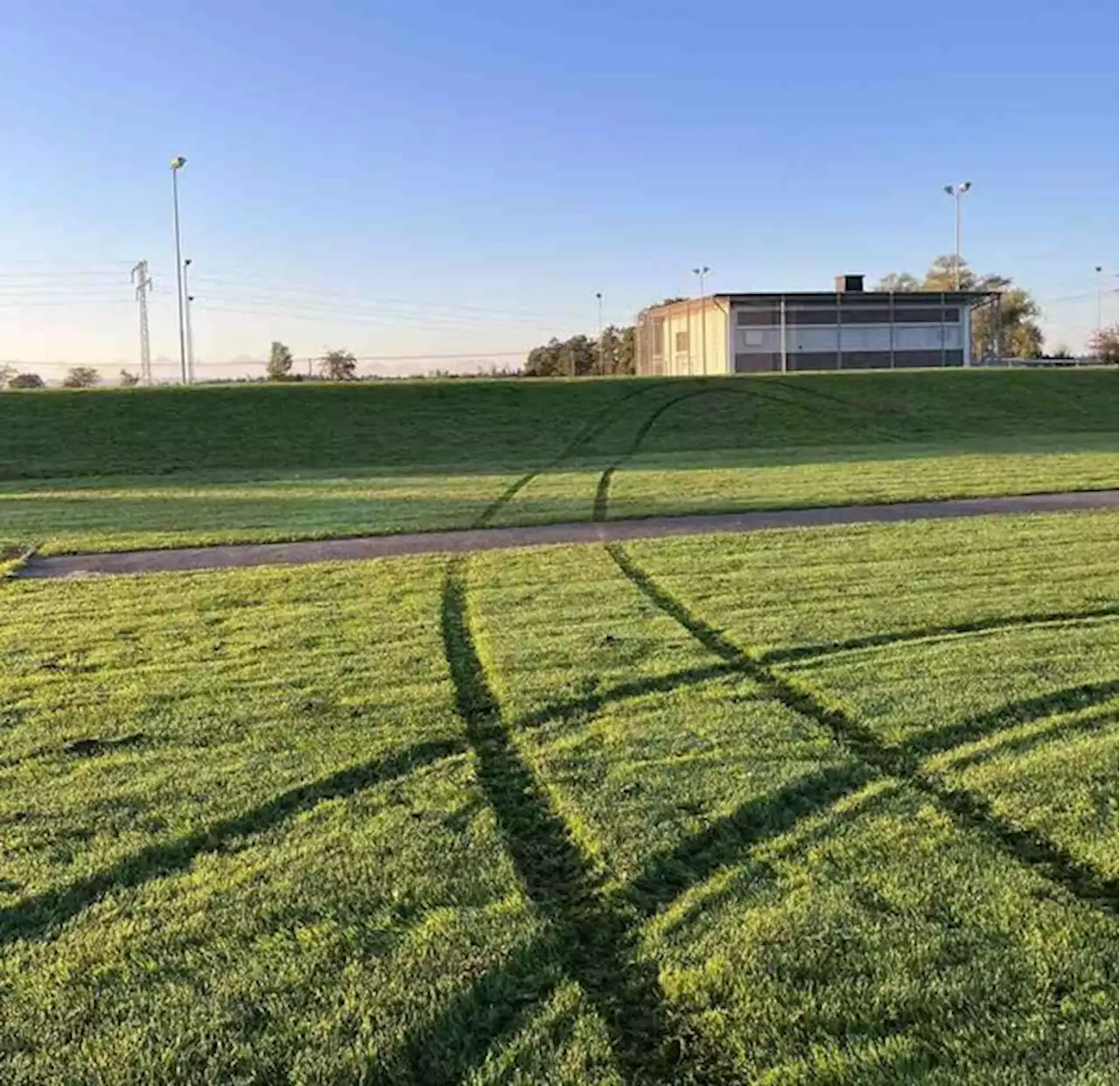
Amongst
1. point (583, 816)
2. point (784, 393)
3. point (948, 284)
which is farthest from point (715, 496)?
point (948, 284)

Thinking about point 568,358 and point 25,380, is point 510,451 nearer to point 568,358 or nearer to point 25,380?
point 25,380

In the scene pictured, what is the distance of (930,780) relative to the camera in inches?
165

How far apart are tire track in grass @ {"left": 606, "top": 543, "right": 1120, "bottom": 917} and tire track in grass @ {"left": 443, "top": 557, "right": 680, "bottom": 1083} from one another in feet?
4.37

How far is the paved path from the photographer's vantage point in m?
9.88

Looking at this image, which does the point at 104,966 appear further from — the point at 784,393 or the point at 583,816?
the point at 784,393

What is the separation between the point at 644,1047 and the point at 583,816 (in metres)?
1.33

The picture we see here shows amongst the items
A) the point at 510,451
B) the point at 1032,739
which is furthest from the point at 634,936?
the point at 510,451

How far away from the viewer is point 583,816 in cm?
397

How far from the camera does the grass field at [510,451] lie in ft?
43.3

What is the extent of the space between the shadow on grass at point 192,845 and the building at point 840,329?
55922mm

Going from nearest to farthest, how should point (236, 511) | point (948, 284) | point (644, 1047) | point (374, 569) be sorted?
1. point (644, 1047)
2. point (374, 569)
3. point (236, 511)
4. point (948, 284)

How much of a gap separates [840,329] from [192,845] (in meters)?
60.5

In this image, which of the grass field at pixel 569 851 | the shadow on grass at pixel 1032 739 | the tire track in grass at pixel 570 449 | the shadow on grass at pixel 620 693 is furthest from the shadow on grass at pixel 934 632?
the tire track in grass at pixel 570 449

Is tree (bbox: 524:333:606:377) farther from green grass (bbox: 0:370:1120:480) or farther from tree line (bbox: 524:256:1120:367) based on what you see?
green grass (bbox: 0:370:1120:480)
